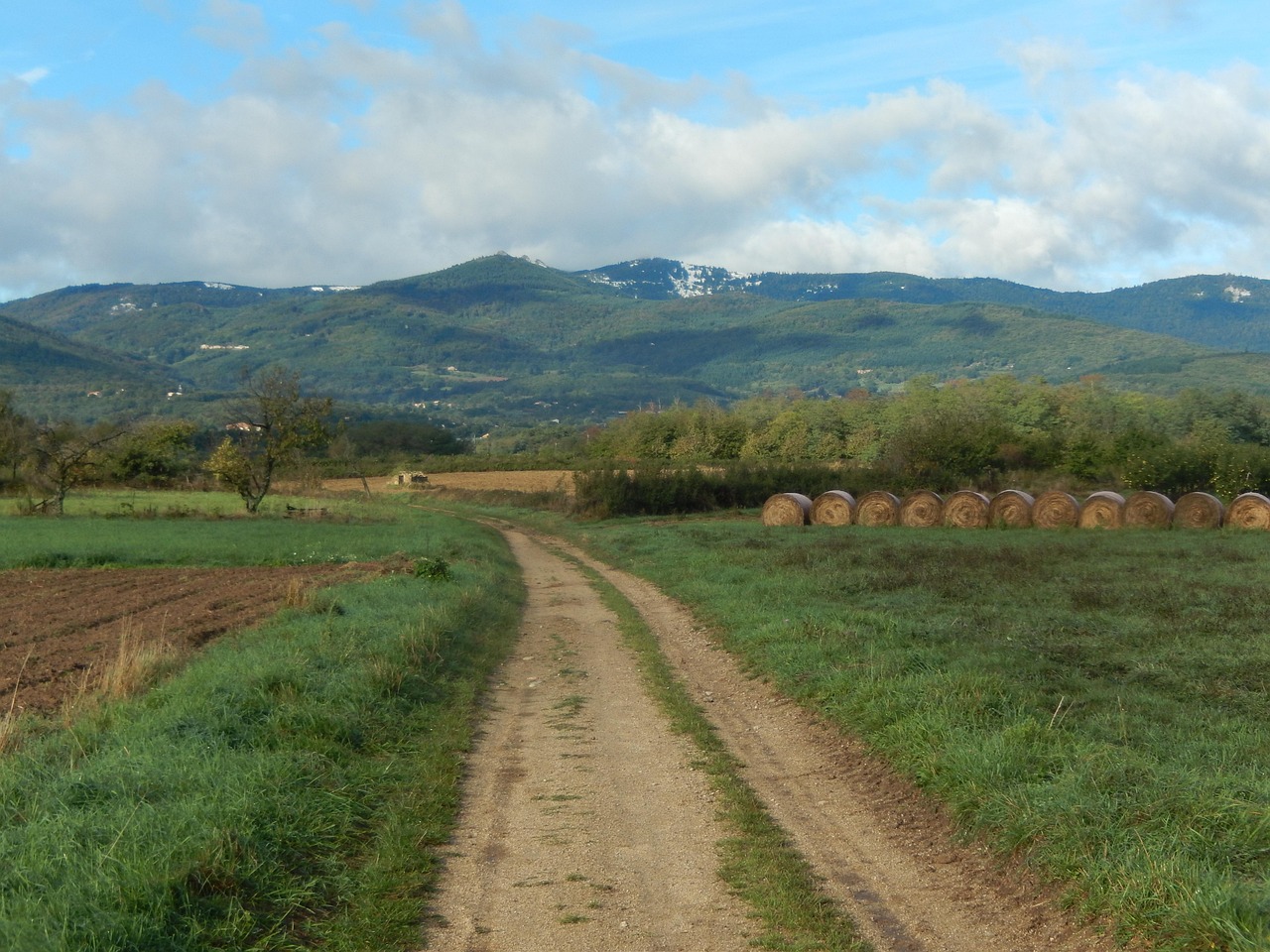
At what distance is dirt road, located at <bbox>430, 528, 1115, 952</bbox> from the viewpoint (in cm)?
584

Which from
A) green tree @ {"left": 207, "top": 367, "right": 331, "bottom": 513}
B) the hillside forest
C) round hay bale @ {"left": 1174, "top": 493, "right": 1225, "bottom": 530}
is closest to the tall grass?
green tree @ {"left": 207, "top": 367, "right": 331, "bottom": 513}

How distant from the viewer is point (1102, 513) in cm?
3534

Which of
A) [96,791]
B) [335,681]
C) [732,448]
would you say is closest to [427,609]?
[335,681]

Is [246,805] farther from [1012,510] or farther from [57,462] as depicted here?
[57,462]

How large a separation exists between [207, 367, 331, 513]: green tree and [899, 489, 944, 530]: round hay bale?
28.5 m

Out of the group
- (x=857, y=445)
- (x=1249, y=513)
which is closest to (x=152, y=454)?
(x=857, y=445)

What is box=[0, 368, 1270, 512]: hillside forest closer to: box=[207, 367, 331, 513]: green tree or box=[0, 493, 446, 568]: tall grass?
box=[207, 367, 331, 513]: green tree

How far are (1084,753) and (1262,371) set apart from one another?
188 meters

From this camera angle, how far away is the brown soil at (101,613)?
12.5 m

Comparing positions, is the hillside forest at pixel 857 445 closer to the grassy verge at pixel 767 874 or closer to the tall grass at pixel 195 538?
the tall grass at pixel 195 538

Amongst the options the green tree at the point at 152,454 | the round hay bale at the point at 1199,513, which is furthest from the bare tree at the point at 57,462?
the round hay bale at the point at 1199,513

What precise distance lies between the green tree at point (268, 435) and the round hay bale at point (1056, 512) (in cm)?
3300

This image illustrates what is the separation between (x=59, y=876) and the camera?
5.64 m

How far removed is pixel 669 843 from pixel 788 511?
33.9 metres
